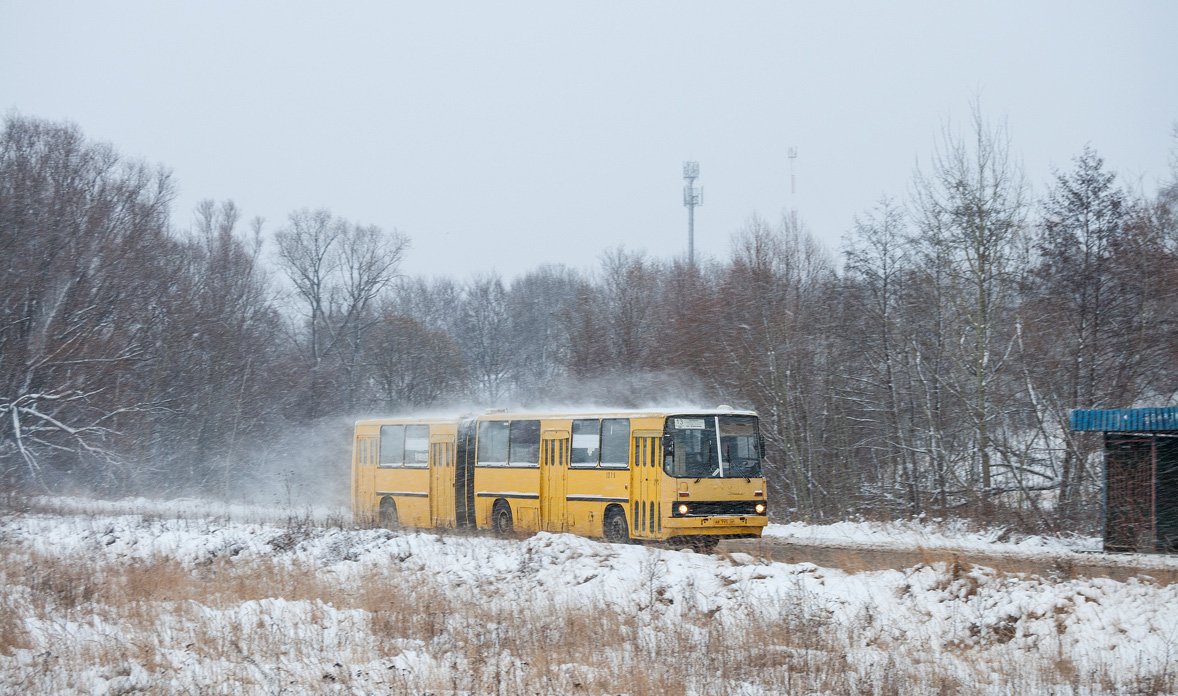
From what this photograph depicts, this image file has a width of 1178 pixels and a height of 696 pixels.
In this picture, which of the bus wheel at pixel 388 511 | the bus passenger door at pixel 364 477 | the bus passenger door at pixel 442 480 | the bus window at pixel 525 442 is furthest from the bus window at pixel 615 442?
the bus passenger door at pixel 364 477

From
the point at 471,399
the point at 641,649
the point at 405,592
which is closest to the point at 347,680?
the point at 641,649

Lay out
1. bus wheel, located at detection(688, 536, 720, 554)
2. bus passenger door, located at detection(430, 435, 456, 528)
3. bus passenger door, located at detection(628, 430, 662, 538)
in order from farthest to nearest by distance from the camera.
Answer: bus passenger door, located at detection(430, 435, 456, 528) < bus passenger door, located at detection(628, 430, 662, 538) < bus wheel, located at detection(688, 536, 720, 554)

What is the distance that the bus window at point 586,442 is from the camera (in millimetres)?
21312

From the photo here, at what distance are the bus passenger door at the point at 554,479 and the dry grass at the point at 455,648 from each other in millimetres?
6710

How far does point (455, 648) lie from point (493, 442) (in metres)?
13.3

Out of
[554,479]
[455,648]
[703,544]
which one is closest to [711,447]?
[703,544]

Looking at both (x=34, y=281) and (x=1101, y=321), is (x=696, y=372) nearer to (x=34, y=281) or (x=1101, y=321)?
(x=1101, y=321)

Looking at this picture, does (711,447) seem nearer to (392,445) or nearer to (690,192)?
(392,445)

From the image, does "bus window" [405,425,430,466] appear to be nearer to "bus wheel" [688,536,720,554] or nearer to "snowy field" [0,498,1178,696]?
"snowy field" [0,498,1178,696]

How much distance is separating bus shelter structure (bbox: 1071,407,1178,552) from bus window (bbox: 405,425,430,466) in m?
15.3

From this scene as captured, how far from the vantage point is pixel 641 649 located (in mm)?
11172

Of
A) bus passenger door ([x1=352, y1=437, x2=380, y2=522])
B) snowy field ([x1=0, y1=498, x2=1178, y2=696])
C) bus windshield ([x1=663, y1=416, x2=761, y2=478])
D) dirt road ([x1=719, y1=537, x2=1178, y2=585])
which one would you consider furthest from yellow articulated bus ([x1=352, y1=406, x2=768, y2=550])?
snowy field ([x1=0, y1=498, x2=1178, y2=696])

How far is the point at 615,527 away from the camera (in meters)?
20.8

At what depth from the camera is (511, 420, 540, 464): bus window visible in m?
23.0
